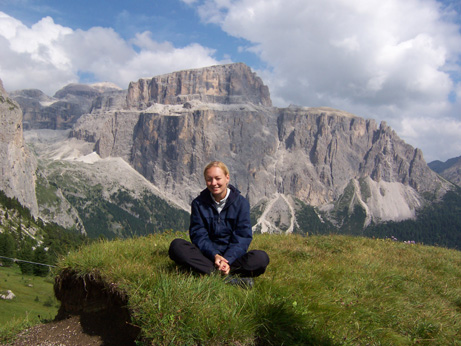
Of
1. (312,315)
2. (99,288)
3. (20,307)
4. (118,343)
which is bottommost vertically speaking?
(20,307)

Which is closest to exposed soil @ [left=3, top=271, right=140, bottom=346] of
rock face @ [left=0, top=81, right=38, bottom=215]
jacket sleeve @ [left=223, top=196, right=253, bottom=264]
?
jacket sleeve @ [left=223, top=196, right=253, bottom=264]

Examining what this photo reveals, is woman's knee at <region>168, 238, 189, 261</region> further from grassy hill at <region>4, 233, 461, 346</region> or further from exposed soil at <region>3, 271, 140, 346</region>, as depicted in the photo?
exposed soil at <region>3, 271, 140, 346</region>

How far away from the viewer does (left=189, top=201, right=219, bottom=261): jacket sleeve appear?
23.4 feet

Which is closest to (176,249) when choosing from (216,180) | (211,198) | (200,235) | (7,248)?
(200,235)

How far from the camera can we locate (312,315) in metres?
5.43

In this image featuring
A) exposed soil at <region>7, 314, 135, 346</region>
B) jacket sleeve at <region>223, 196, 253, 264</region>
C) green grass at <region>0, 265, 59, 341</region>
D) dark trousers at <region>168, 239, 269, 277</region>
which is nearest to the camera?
exposed soil at <region>7, 314, 135, 346</region>

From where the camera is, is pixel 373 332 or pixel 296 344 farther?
pixel 373 332

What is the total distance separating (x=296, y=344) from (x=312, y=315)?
60 centimetres

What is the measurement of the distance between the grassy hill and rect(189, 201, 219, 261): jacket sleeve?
0.65 m

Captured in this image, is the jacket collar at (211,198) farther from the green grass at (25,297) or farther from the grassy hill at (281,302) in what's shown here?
the green grass at (25,297)

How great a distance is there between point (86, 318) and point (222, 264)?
313cm

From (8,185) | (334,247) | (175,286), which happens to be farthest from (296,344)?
(8,185)

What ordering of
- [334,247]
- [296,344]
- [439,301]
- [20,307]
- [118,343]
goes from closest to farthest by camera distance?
[296,344], [118,343], [439,301], [334,247], [20,307]

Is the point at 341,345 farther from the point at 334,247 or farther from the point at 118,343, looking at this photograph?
the point at 334,247
